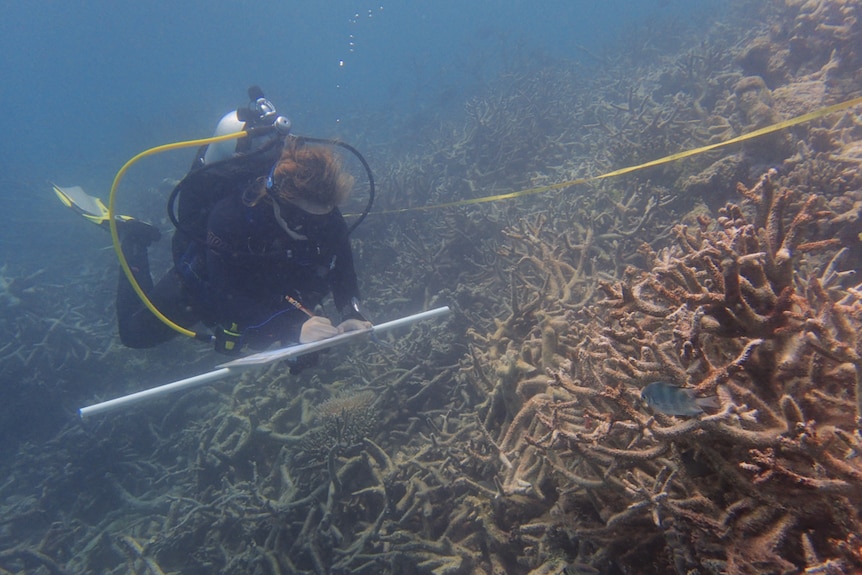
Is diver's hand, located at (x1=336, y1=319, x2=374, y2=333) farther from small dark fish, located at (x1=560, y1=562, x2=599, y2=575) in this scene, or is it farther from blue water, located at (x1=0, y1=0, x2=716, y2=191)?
blue water, located at (x1=0, y1=0, x2=716, y2=191)

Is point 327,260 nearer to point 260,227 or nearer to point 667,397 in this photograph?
point 260,227

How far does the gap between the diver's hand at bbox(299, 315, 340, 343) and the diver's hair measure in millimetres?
977

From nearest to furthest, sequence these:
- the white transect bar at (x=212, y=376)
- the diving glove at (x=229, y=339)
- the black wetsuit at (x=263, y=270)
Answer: the white transect bar at (x=212, y=376) → the black wetsuit at (x=263, y=270) → the diving glove at (x=229, y=339)

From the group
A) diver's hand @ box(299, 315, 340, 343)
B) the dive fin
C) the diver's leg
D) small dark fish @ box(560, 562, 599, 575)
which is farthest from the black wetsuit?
the dive fin

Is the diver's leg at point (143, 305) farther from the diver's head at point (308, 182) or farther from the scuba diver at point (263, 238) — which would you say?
the diver's head at point (308, 182)

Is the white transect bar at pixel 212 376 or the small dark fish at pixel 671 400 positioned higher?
the small dark fish at pixel 671 400

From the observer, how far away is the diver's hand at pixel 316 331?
278 cm

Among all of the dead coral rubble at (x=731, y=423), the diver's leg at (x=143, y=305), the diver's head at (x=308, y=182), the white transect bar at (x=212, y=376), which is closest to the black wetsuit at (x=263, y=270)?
the diver's head at (x=308, y=182)

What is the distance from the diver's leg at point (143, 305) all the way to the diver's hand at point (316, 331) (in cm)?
210

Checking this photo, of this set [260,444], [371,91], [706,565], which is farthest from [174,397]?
[371,91]

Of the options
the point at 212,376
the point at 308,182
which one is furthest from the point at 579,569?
the point at 308,182

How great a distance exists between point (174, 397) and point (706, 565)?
674 centimetres

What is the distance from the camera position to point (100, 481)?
5.63 metres

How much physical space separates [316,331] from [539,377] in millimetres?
1579
